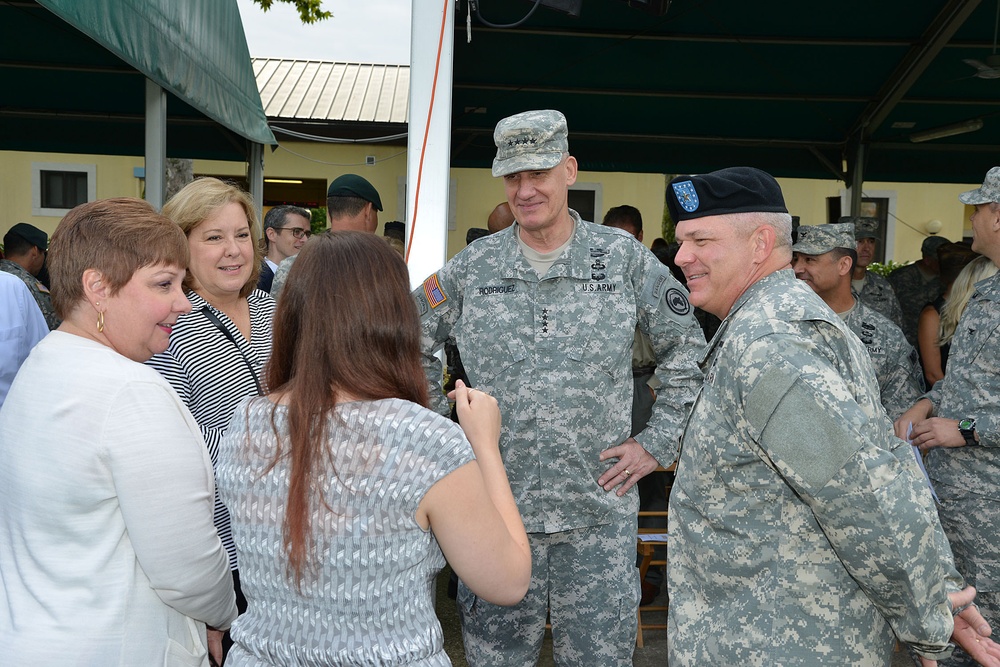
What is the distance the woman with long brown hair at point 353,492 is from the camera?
146cm

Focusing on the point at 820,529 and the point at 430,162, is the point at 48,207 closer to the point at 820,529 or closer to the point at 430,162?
the point at 430,162

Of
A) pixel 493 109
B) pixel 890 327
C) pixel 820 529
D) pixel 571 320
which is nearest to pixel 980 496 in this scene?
pixel 890 327

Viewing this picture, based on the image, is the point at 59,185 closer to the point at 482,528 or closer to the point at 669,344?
the point at 669,344

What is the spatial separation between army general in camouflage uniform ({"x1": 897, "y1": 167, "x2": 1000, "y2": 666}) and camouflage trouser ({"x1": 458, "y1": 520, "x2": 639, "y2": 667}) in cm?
139

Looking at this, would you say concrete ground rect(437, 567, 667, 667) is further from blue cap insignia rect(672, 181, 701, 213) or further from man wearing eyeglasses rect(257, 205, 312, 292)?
blue cap insignia rect(672, 181, 701, 213)

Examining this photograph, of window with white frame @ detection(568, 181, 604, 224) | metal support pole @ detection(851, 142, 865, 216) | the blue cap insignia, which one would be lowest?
the blue cap insignia

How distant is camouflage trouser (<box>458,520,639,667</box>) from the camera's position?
9.01 feet

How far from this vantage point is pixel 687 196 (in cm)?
196

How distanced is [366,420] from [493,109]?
8.34 meters

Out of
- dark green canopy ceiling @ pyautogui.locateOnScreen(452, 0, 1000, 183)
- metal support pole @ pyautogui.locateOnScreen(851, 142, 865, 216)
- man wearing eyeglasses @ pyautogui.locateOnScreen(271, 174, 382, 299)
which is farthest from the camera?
metal support pole @ pyautogui.locateOnScreen(851, 142, 865, 216)

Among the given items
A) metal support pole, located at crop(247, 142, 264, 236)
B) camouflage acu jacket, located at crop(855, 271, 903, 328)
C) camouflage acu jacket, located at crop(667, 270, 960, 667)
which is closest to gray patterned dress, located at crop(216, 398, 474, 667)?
camouflage acu jacket, located at crop(667, 270, 960, 667)

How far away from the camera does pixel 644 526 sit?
509 centimetres

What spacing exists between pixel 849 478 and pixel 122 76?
9070mm

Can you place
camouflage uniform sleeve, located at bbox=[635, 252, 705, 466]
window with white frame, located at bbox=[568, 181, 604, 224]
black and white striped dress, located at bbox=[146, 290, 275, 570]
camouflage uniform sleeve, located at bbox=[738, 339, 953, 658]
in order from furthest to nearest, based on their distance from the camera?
window with white frame, located at bbox=[568, 181, 604, 224]
camouflage uniform sleeve, located at bbox=[635, 252, 705, 466]
black and white striped dress, located at bbox=[146, 290, 275, 570]
camouflage uniform sleeve, located at bbox=[738, 339, 953, 658]
